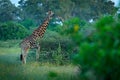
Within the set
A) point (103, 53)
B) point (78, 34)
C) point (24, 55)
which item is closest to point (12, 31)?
point (24, 55)

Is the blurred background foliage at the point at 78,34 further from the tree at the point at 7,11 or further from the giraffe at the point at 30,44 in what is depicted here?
the giraffe at the point at 30,44

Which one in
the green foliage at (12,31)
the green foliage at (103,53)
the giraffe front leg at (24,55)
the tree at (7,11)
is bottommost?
the giraffe front leg at (24,55)

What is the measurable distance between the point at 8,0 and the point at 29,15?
367cm

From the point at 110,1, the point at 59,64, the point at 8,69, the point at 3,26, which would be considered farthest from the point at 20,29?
the point at 8,69

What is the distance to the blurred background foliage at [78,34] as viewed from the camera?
324 cm

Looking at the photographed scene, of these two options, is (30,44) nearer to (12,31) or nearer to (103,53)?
(103,53)

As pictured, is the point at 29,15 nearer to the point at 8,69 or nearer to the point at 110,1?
the point at 110,1

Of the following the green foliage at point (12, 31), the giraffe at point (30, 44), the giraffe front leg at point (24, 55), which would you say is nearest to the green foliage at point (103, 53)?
the giraffe front leg at point (24, 55)

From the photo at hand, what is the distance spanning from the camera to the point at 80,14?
108 ft

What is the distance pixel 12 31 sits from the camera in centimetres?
2761

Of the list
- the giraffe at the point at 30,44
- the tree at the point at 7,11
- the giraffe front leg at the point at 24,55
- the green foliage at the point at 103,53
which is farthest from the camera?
the tree at the point at 7,11

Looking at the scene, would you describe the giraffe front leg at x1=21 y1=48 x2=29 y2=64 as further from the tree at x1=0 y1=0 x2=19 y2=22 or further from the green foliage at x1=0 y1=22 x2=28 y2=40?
the tree at x1=0 y1=0 x2=19 y2=22

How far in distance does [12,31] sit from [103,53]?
24769 millimetres

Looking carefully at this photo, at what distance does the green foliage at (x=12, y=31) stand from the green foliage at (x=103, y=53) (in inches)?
928
